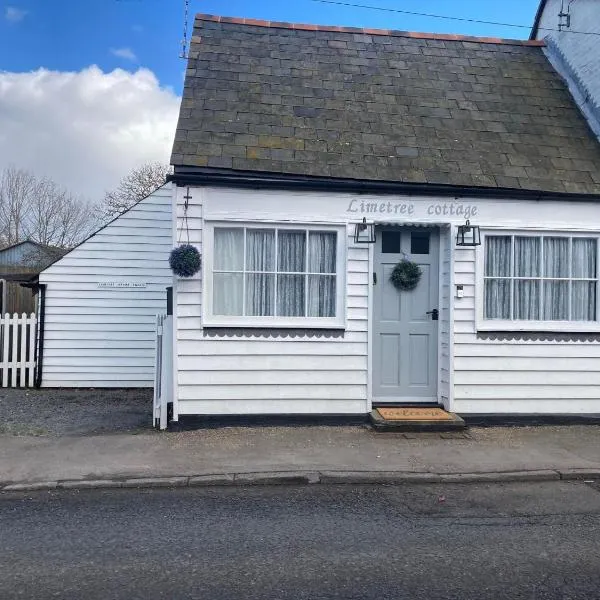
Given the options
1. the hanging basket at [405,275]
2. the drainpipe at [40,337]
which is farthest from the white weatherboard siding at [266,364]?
the drainpipe at [40,337]

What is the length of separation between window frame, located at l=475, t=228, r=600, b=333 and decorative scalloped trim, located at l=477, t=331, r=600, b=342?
5cm

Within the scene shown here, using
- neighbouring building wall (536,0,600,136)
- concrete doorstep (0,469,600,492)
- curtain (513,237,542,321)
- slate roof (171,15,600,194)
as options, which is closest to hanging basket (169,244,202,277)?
slate roof (171,15,600,194)

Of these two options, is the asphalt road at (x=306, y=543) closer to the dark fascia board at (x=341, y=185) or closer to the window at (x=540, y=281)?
the window at (x=540, y=281)

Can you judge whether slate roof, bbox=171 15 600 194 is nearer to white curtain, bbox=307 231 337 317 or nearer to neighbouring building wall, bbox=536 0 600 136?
neighbouring building wall, bbox=536 0 600 136

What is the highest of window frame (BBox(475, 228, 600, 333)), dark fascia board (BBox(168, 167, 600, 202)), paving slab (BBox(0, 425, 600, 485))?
dark fascia board (BBox(168, 167, 600, 202))

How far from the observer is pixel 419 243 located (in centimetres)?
796

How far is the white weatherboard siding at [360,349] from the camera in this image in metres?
7.25

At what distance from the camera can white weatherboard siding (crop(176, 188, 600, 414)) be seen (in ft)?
→ 23.8

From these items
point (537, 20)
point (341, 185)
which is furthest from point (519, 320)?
point (537, 20)

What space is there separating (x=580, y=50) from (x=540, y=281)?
416 cm

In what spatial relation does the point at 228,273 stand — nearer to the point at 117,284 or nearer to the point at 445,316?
the point at 445,316

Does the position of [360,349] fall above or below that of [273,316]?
below

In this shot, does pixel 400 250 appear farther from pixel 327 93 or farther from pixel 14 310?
pixel 14 310

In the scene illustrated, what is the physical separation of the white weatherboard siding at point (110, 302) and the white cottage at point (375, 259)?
126 inches
